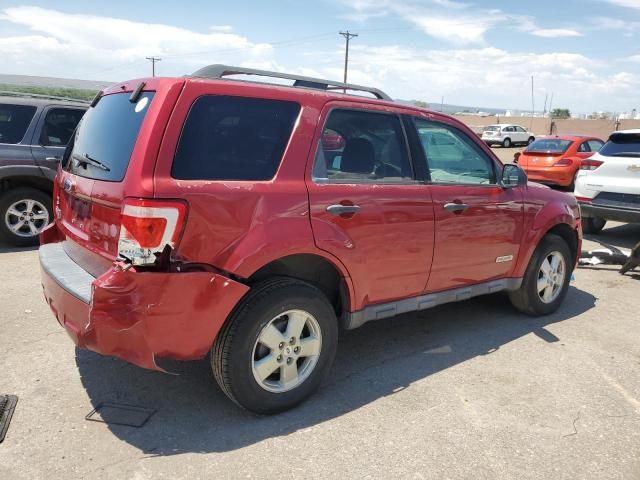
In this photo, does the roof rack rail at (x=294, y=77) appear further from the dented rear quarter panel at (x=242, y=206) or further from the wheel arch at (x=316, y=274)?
the wheel arch at (x=316, y=274)

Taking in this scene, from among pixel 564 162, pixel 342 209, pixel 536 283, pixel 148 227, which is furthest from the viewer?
pixel 564 162

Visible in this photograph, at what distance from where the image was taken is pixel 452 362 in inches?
156

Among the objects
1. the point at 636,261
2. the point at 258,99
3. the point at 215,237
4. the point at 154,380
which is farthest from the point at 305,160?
the point at 636,261

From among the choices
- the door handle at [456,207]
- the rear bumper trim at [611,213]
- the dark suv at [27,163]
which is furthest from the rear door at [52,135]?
the rear bumper trim at [611,213]

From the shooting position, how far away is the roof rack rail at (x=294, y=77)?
3.15 meters

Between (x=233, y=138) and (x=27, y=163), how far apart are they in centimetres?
496

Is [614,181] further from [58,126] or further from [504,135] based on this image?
[504,135]

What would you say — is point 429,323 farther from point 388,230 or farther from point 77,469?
point 77,469

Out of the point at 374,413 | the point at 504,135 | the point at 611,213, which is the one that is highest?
the point at 504,135

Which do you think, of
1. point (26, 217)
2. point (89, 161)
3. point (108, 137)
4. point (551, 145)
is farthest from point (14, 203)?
point (551, 145)

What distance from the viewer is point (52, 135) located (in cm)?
695

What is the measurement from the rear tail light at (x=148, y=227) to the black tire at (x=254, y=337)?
1.85 ft

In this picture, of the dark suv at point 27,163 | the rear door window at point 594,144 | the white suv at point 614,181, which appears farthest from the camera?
the rear door window at point 594,144

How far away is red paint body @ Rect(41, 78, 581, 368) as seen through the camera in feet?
8.64
